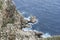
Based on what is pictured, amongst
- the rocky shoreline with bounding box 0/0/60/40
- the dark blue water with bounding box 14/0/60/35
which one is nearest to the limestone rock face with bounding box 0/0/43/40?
the rocky shoreline with bounding box 0/0/60/40

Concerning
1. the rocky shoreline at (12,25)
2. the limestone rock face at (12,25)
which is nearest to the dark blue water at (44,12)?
the rocky shoreline at (12,25)

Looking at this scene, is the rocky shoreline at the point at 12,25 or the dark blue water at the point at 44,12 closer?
the rocky shoreline at the point at 12,25

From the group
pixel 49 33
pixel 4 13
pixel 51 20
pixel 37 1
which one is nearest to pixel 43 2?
pixel 37 1

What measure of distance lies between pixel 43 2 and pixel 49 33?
15.8m

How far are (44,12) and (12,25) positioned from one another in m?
30.6

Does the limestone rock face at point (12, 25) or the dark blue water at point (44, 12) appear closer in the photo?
the limestone rock face at point (12, 25)

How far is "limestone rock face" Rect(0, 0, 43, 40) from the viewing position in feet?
88.3

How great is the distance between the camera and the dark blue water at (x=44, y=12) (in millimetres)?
52938

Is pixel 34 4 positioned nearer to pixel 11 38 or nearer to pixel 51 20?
pixel 51 20

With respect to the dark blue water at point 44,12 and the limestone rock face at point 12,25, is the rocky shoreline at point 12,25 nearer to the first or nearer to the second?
the limestone rock face at point 12,25

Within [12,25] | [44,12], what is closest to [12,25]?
[12,25]

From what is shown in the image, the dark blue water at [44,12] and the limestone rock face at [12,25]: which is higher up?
the limestone rock face at [12,25]

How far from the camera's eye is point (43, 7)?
61.8 metres

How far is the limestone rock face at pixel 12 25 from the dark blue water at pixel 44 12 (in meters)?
2.80
